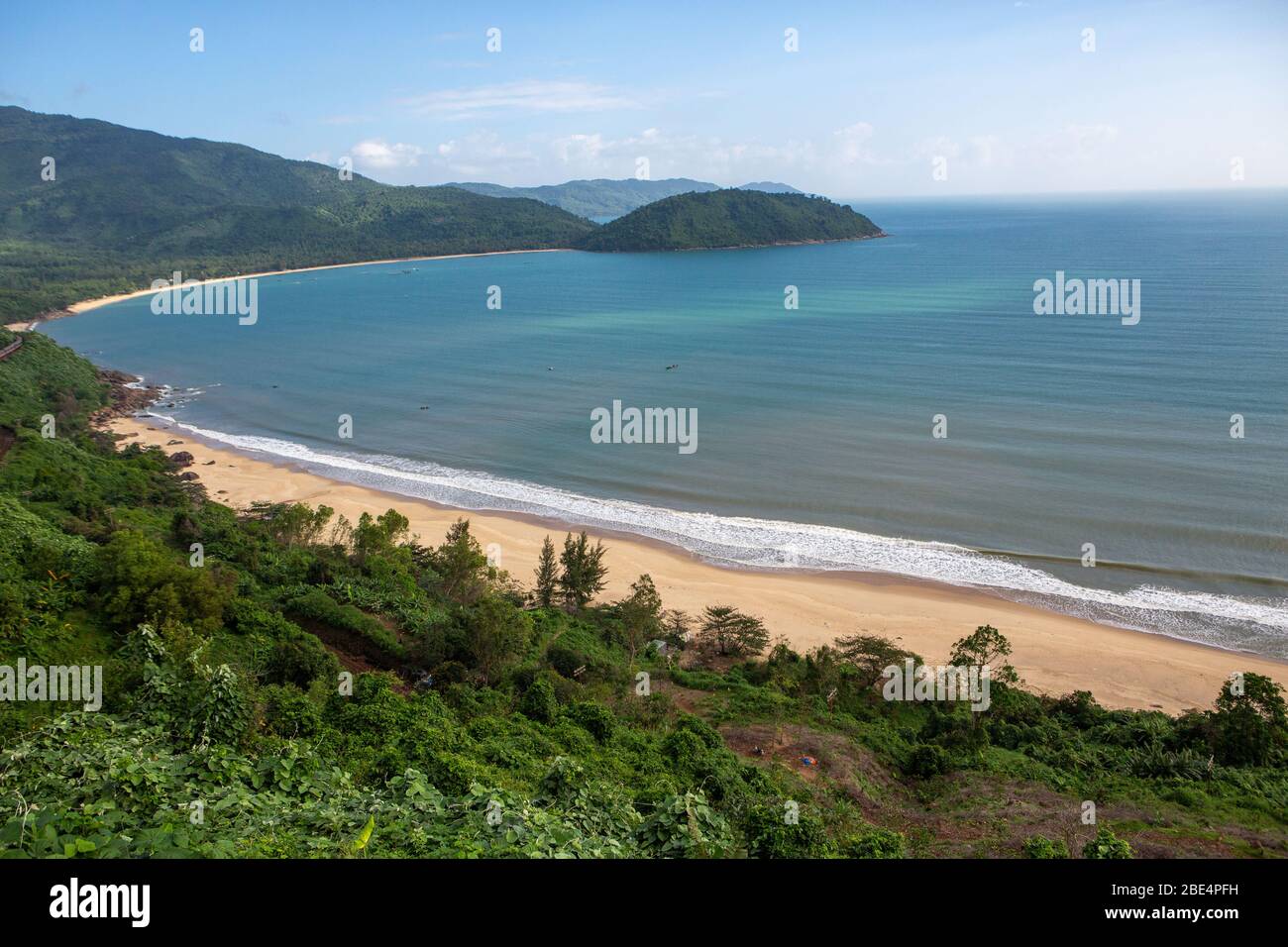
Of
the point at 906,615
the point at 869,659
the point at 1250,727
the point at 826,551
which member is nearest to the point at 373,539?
the point at 869,659

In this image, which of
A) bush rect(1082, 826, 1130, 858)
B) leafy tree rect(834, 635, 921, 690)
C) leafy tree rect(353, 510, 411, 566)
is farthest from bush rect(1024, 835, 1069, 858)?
leafy tree rect(353, 510, 411, 566)

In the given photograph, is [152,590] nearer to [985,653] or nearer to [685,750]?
[685,750]

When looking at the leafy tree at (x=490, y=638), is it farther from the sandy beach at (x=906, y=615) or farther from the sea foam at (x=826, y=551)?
the sea foam at (x=826, y=551)

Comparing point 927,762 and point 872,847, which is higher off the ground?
point 872,847

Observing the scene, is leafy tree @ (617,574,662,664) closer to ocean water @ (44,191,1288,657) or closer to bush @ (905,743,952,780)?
ocean water @ (44,191,1288,657)

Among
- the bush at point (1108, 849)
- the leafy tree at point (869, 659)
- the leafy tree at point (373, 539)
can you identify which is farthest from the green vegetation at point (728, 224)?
the bush at point (1108, 849)

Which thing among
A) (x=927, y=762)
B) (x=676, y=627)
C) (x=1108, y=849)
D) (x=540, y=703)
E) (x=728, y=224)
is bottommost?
(x=927, y=762)

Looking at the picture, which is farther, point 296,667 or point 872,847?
point 296,667

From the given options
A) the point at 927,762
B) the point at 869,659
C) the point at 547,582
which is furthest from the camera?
the point at 547,582
